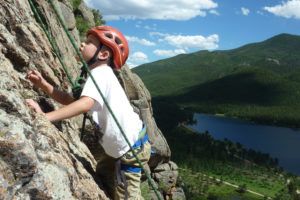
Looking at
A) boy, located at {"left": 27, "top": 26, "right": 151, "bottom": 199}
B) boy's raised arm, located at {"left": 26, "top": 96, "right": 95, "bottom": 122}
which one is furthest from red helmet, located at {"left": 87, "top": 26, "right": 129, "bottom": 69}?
boy's raised arm, located at {"left": 26, "top": 96, "right": 95, "bottom": 122}

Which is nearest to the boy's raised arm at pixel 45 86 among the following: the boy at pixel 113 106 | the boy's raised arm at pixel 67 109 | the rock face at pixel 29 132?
the boy at pixel 113 106

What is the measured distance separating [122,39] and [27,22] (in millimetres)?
2063

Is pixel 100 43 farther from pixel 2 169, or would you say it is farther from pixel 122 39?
pixel 2 169

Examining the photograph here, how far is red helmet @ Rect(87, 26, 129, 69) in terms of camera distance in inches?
211

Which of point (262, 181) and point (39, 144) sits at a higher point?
point (39, 144)

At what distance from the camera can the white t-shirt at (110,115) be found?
5254 millimetres

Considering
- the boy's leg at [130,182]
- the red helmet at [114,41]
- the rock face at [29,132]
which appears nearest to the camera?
the rock face at [29,132]

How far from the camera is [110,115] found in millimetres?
5340

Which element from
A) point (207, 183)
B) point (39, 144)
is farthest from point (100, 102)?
point (207, 183)

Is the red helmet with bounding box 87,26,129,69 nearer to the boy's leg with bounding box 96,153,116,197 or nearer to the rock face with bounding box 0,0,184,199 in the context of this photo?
the rock face with bounding box 0,0,184,199

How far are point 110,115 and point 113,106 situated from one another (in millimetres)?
122

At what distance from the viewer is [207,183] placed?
557ft

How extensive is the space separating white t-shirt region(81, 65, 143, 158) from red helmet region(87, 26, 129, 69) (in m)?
0.23

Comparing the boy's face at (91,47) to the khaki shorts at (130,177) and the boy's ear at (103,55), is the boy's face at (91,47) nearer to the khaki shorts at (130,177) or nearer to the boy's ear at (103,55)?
the boy's ear at (103,55)
